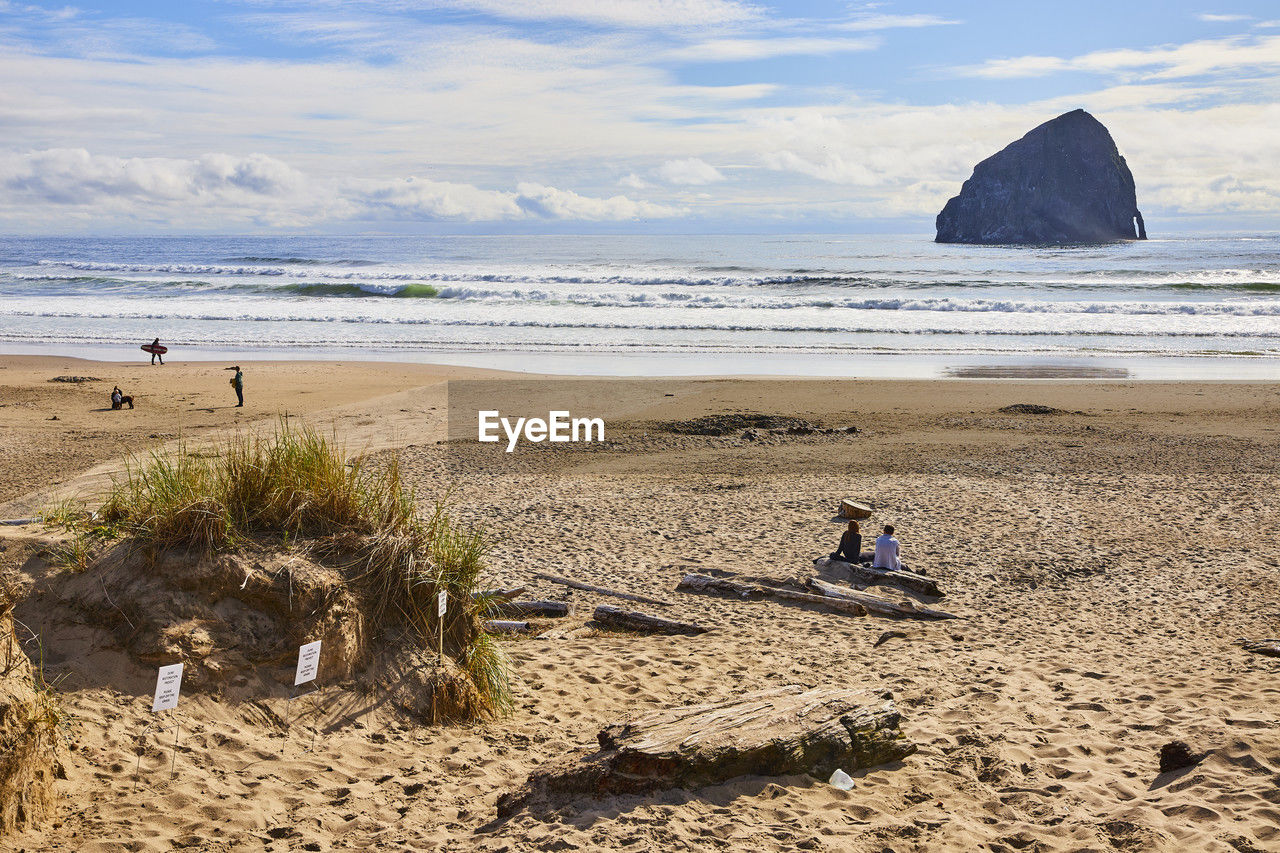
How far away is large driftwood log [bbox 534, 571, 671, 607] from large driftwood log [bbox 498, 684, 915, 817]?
308 centimetres

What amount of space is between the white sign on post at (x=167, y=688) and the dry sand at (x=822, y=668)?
32 centimetres

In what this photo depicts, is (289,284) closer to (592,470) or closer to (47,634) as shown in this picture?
(592,470)

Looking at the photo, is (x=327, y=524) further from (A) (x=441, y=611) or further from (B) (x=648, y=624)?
(B) (x=648, y=624)

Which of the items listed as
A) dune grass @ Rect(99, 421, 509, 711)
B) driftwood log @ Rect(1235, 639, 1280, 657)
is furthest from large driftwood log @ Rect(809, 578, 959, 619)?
dune grass @ Rect(99, 421, 509, 711)

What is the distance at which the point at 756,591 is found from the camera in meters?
8.72

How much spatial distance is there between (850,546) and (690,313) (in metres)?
30.2

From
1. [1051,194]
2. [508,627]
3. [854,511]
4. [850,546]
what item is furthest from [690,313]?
[1051,194]

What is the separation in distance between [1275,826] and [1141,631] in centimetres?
361

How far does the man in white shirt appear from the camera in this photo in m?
8.95

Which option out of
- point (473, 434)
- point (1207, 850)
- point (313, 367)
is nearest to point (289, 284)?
point (313, 367)

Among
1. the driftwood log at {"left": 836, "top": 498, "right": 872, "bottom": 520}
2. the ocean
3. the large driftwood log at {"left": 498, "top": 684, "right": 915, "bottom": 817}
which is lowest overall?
the large driftwood log at {"left": 498, "top": 684, "right": 915, "bottom": 817}

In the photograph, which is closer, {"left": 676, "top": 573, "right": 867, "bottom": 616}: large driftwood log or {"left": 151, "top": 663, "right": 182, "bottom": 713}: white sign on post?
{"left": 151, "top": 663, "right": 182, "bottom": 713}: white sign on post

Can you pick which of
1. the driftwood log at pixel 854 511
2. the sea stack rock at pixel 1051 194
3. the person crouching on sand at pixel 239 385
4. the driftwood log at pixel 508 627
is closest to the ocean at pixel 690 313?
the person crouching on sand at pixel 239 385

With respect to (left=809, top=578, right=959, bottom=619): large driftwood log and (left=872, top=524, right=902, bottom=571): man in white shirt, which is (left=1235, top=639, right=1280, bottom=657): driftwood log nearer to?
(left=809, top=578, right=959, bottom=619): large driftwood log
